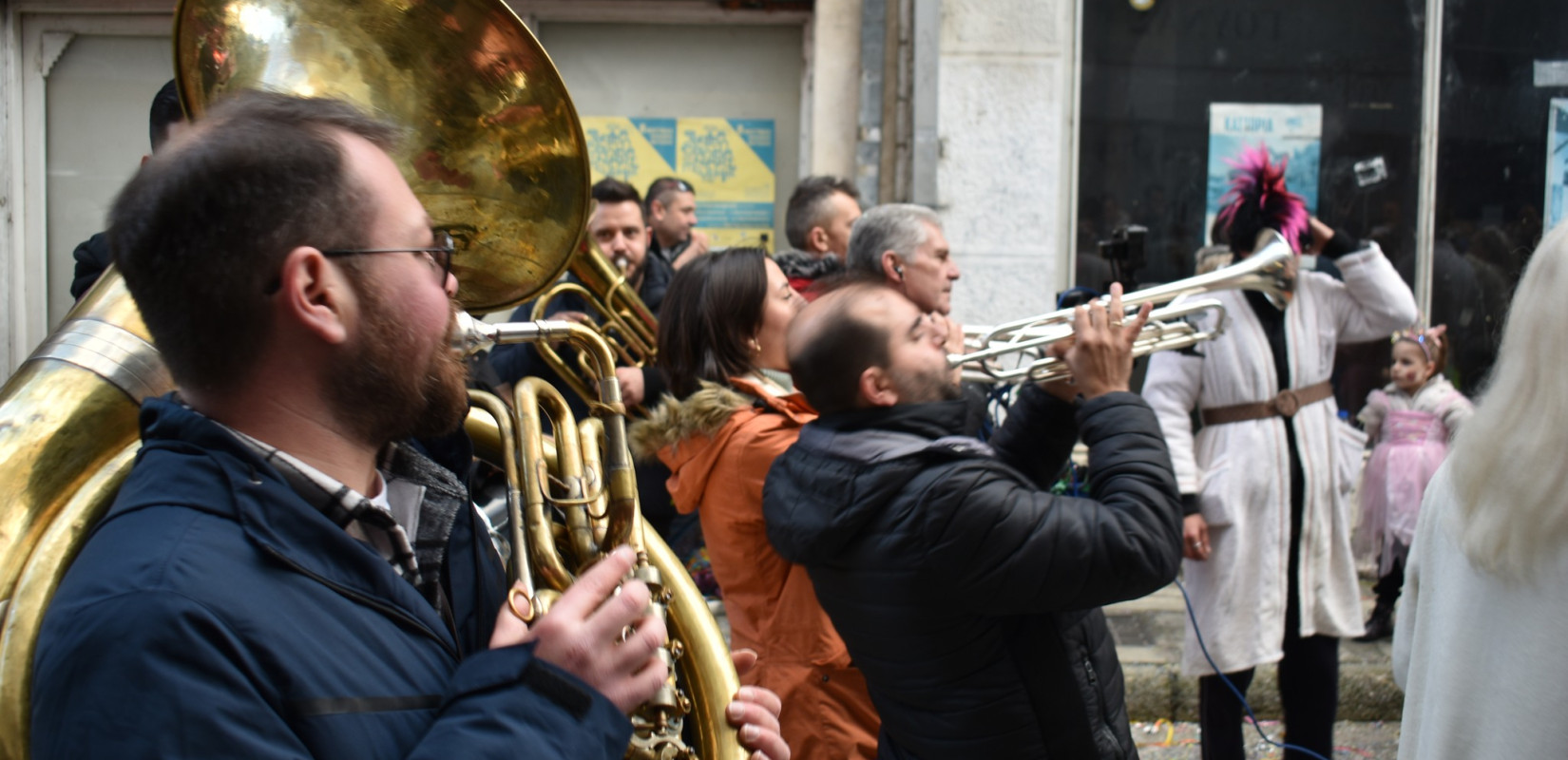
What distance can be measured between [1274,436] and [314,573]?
289 centimetres

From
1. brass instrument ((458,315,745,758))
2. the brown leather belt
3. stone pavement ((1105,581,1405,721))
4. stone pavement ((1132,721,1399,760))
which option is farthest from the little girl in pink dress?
brass instrument ((458,315,745,758))

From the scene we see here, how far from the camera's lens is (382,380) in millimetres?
1163

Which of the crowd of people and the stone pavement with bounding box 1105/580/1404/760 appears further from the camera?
the stone pavement with bounding box 1105/580/1404/760

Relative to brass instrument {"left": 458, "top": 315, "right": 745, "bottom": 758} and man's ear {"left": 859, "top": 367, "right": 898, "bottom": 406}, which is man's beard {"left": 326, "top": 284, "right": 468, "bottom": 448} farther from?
man's ear {"left": 859, "top": 367, "right": 898, "bottom": 406}

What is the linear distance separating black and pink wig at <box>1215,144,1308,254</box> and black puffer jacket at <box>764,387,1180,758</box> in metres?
1.67

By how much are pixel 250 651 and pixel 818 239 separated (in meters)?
3.51

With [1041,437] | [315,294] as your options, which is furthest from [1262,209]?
[315,294]

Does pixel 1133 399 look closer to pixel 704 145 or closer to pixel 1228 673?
pixel 1228 673

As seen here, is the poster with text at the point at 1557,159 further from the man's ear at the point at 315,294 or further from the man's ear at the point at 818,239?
the man's ear at the point at 315,294

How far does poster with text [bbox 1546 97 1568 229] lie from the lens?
19.3 feet

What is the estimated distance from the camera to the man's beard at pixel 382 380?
115cm

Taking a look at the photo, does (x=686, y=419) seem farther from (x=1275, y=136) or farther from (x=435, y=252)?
(x=1275, y=136)

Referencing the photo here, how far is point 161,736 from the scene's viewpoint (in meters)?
0.88

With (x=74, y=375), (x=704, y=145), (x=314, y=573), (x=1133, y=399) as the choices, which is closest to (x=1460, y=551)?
(x=1133, y=399)
